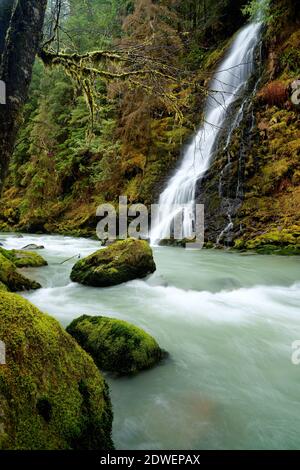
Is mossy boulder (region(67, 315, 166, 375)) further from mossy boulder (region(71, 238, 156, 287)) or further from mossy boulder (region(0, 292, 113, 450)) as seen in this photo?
mossy boulder (region(71, 238, 156, 287))

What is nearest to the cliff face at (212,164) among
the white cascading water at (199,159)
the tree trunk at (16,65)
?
the white cascading water at (199,159)

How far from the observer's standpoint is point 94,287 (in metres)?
6.88

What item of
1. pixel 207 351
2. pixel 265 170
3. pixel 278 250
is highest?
pixel 265 170

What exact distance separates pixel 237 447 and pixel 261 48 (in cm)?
1800

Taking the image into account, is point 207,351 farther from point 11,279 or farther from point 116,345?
point 11,279

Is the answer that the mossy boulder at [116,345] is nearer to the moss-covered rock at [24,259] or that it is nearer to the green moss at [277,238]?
the moss-covered rock at [24,259]

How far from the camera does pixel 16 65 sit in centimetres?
233

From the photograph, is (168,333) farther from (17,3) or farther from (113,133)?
(113,133)

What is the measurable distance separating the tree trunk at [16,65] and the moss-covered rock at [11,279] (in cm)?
403

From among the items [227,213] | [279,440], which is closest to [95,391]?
[279,440]

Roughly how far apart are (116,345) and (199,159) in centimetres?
1321

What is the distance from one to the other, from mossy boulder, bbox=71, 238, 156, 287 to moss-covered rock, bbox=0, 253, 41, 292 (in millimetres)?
1101

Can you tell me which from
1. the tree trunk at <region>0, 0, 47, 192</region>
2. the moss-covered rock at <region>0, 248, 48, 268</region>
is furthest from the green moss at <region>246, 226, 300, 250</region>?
the tree trunk at <region>0, 0, 47, 192</region>

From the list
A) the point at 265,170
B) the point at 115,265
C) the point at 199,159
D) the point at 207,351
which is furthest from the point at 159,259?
the point at 199,159
